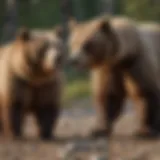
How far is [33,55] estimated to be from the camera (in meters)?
6.66

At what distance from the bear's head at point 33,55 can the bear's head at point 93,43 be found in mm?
169

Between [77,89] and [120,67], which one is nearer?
[120,67]

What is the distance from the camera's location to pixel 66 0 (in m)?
14.3

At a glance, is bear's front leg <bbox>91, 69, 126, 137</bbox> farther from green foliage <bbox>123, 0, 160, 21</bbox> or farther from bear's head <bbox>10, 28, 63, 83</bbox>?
green foliage <bbox>123, 0, 160, 21</bbox>

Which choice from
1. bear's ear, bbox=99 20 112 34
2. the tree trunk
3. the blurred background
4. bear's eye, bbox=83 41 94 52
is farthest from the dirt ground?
the tree trunk

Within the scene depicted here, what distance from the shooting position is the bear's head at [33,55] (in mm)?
6500

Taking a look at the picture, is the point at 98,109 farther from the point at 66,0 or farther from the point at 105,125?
the point at 66,0

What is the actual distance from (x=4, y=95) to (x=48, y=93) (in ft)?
1.47

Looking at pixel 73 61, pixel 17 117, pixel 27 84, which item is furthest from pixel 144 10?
pixel 73 61

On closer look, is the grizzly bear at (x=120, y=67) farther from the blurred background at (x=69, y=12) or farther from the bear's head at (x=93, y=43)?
the blurred background at (x=69, y=12)

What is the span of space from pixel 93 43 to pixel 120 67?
0.47 m

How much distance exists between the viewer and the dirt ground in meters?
5.66

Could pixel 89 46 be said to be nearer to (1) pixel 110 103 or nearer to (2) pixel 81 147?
(1) pixel 110 103

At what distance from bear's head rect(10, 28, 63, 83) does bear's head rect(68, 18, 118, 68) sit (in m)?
0.17
